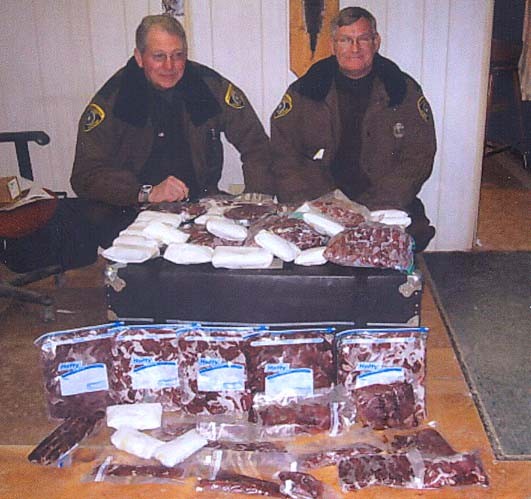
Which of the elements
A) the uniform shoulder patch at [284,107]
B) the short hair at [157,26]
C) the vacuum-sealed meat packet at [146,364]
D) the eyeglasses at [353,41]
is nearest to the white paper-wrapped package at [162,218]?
the vacuum-sealed meat packet at [146,364]

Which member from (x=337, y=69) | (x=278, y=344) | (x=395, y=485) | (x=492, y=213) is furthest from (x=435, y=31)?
(x=395, y=485)

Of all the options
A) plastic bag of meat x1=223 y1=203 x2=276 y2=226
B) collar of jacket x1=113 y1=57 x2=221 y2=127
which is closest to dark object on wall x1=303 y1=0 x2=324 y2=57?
collar of jacket x1=113 y1=57 x2=221 y2=127

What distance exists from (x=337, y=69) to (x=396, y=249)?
4.11ft

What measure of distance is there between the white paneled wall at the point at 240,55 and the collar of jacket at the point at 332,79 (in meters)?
0.18

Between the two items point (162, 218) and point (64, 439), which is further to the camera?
point (162, 218)

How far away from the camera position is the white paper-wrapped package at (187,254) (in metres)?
2.10

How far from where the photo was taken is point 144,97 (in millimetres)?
3080

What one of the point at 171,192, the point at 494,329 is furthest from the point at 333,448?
the point at 171,192

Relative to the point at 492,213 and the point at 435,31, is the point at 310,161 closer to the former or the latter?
the point at 435,31

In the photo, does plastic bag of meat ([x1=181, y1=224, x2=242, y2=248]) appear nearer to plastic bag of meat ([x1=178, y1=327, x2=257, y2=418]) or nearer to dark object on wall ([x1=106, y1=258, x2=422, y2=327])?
dark object on wall ([x1=106, y1=258, x2=422, y2=327])

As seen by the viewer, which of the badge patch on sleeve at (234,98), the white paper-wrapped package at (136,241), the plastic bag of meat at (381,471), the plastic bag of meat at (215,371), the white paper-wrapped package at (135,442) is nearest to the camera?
the plastic bag of meat at (381,471)

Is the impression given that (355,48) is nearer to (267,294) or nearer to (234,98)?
(234,98)

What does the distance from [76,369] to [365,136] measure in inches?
61.6

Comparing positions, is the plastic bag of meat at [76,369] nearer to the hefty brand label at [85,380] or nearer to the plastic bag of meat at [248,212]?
the hefty brand label at [85,380]
